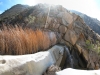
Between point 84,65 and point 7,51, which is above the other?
point 7,51

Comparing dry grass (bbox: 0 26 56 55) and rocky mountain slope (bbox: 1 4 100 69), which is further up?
dry grass (bbox: 0 26 56 55)

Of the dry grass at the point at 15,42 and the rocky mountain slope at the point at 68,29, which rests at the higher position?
the dry grass at the point at 15,42

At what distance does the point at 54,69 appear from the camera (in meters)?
2.32

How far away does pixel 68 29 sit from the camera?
877 cm

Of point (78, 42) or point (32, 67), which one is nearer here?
point (32, 67)

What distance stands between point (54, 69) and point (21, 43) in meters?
0.81

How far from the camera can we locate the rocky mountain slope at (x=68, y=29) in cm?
826

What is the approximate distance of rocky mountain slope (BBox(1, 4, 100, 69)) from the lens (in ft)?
27.1

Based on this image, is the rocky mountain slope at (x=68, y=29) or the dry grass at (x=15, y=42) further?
the rocky mountain slope at (x=68, y=29)

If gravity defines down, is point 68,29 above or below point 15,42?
below

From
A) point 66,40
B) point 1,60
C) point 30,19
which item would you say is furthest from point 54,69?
point 30,19

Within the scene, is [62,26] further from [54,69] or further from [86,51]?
[54,69]

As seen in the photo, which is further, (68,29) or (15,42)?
(68,29)

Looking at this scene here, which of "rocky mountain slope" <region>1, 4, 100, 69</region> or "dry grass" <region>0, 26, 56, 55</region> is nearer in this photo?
"dry grass" <region>0, 26, 56, 55</region>
